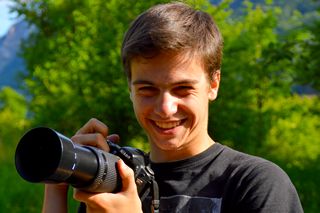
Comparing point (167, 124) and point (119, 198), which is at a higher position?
point (167, 124)

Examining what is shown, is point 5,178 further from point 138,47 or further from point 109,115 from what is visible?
point 138,47

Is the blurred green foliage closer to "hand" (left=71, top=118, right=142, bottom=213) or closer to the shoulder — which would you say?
the shoulder

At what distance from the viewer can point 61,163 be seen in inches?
56.6

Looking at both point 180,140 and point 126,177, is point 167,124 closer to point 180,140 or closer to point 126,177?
point 180,140

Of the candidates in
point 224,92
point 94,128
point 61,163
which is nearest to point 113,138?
point 94,128

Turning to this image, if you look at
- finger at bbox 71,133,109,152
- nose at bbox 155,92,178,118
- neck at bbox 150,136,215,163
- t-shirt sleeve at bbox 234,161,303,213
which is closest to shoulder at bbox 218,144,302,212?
t-shirt sleeve at bbox 234,161,303,213

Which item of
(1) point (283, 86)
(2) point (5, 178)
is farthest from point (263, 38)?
(2) point (5, 178)


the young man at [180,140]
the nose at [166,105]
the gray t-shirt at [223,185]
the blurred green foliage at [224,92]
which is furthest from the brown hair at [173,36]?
the blurred green foliage at [224,92]

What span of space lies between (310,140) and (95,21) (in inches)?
231

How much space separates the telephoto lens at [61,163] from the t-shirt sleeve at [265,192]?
1.11 ft

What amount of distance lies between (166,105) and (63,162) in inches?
14.6

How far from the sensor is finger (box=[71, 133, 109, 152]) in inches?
68.4

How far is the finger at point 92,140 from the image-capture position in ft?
5.70

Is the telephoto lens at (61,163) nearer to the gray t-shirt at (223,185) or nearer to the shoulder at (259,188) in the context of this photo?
the gray t-shirt at (223,185)
